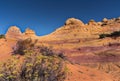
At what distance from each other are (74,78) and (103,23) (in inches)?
3083

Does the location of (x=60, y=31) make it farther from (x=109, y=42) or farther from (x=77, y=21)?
(x=109, y=42)

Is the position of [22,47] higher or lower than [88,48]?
lower

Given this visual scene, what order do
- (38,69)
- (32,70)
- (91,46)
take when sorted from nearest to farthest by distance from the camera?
(32,70) → (38,69) → (91,46)

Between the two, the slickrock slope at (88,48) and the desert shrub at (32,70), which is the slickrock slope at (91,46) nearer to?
the slickrock slope at (88,48)

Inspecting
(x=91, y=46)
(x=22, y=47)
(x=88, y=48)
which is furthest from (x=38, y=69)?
(x=91, y=46)

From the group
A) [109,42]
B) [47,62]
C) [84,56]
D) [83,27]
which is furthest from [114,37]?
[47,62]

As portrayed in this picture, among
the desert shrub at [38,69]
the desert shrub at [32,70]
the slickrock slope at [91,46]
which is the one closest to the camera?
the desert shrub at [32,70]

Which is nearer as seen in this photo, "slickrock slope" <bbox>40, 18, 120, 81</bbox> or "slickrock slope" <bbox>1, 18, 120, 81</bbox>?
"slickrock slope" <bbox>1, 18, 120, 81</bbox>

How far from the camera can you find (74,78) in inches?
749

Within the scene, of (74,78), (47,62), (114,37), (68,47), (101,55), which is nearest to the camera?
(47,62)

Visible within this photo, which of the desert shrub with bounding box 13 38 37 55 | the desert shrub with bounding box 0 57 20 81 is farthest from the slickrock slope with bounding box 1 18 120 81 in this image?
the desert shrub with bounding box 0 57 20 81

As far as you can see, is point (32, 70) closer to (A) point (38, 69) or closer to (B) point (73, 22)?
(A) point (38, 69)

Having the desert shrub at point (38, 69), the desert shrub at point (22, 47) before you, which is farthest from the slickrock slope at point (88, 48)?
the desert shrub at point (38, 69)

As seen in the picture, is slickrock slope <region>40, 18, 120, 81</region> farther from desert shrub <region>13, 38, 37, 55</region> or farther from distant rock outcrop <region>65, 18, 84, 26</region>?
desert shrub <region>13, 38, 37, 55</region>
